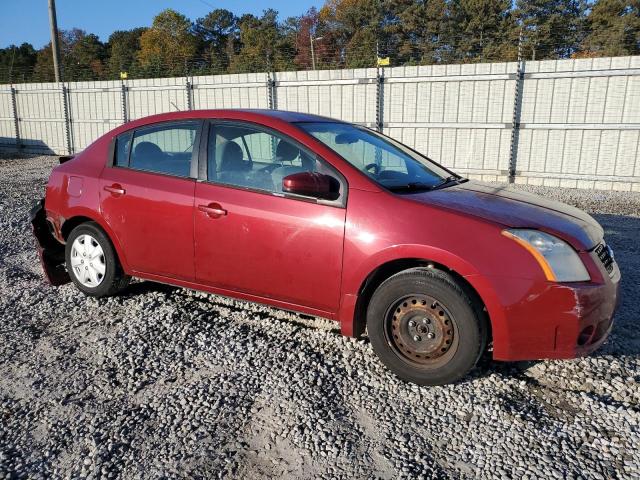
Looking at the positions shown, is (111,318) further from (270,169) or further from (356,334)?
(356,334)

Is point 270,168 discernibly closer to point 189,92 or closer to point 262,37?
point 189,92

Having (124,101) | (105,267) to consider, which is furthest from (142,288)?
(124,101)

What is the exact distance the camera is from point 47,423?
9.23ft

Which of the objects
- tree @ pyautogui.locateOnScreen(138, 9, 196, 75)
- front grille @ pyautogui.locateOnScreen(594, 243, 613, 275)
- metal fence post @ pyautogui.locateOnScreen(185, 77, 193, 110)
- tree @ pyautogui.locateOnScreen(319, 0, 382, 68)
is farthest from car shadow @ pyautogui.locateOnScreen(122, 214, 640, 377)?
tree @ pyautogui.locateOnScreen(138, 9, 196, 75)

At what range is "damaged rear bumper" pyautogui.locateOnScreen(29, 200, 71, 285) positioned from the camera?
15.6 feet

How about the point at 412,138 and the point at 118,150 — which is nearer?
the point at 118,150

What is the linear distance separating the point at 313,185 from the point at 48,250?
9.56 ft

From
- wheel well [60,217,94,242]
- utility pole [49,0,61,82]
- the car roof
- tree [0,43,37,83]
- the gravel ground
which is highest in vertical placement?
tree [0,43,37,83]

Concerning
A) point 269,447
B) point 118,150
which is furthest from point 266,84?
point 269,447

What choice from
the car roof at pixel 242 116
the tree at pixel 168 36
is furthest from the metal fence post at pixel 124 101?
the tree at pixel 168 36

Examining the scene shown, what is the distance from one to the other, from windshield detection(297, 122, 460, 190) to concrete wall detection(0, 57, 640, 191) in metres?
8.01

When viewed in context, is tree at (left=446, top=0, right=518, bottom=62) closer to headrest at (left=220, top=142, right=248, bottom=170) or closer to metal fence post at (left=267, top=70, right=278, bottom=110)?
metal fence post at (left=267, top=70, right=278, bottom=110)

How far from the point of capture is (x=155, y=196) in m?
3.99

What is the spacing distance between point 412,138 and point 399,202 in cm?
982
